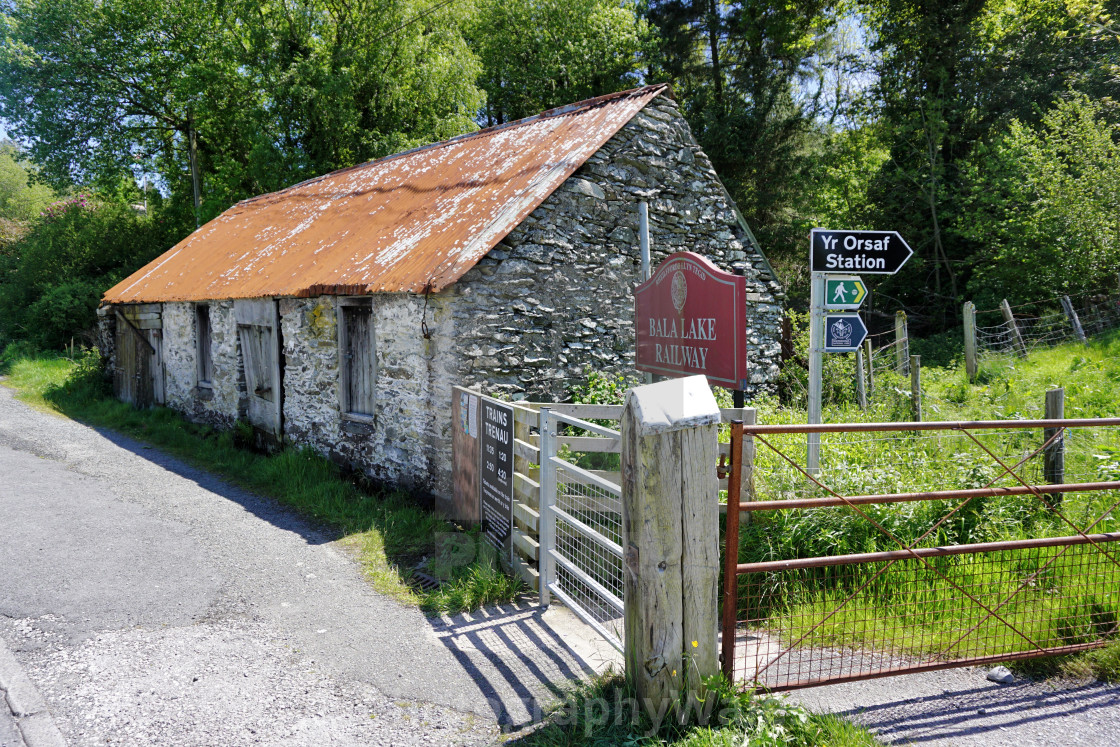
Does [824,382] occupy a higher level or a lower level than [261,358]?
lower

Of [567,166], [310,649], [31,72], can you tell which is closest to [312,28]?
[31,72]

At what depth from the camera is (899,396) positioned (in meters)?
9.90

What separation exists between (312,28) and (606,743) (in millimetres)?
25286

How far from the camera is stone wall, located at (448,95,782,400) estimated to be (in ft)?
25.7

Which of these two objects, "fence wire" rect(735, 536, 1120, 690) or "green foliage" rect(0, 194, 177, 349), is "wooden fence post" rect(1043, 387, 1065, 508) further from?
"green foliage" rect(0, 194, 177, 349)

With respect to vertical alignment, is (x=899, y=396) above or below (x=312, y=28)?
below

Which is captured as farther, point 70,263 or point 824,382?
point 70,263

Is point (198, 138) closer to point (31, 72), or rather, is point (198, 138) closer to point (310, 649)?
point (31, 72)

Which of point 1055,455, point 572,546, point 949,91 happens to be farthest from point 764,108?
point 572,546

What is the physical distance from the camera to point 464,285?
756 cm

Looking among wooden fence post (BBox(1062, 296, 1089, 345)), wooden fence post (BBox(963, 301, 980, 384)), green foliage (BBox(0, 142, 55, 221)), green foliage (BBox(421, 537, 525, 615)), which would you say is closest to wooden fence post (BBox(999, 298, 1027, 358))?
wooden fence post (BBox(1062, 296, 1089, 345))

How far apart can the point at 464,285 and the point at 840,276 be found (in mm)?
3631

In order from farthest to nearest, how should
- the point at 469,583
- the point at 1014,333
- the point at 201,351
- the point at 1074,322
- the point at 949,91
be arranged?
the point at 949,91, the point at 1014,333, the point at 1074,322, the point at 201,351, the point at 469,583

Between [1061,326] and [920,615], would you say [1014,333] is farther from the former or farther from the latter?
[920,615]
